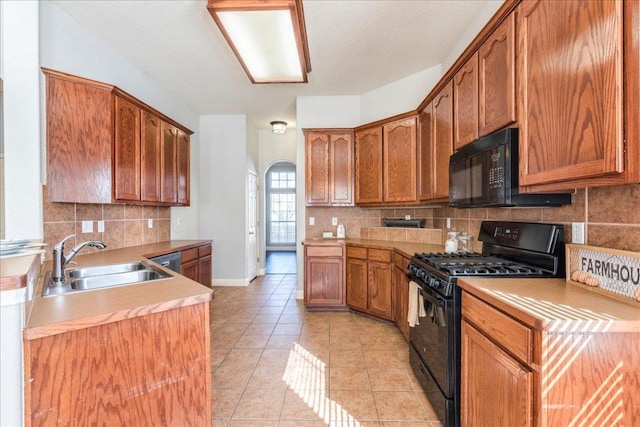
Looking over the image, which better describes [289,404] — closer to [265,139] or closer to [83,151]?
[83,151]

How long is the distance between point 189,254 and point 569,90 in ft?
11.7

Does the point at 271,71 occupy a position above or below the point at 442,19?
below

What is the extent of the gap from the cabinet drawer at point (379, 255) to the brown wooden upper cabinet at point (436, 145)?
710mm

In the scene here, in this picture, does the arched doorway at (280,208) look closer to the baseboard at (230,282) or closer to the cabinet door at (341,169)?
the baseboard at (230,282)

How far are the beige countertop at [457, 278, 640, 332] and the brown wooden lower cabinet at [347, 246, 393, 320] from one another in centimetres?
176

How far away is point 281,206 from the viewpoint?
10273 millimetres

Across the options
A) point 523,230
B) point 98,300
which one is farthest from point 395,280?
point 98,300

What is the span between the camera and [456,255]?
2.27 metres

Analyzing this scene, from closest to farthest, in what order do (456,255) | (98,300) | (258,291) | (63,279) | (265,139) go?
(98,300)
(63,279)
(456,255)
(258,291)
(265,139)

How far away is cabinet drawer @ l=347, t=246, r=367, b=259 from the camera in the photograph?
3529mm

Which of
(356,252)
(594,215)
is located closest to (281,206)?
(356,252)

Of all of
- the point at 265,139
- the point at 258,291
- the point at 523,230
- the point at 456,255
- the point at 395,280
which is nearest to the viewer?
the point at 523,230

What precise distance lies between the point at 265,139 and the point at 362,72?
3233 millimetres

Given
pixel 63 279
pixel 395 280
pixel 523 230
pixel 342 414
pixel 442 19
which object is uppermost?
pixel 442 19
